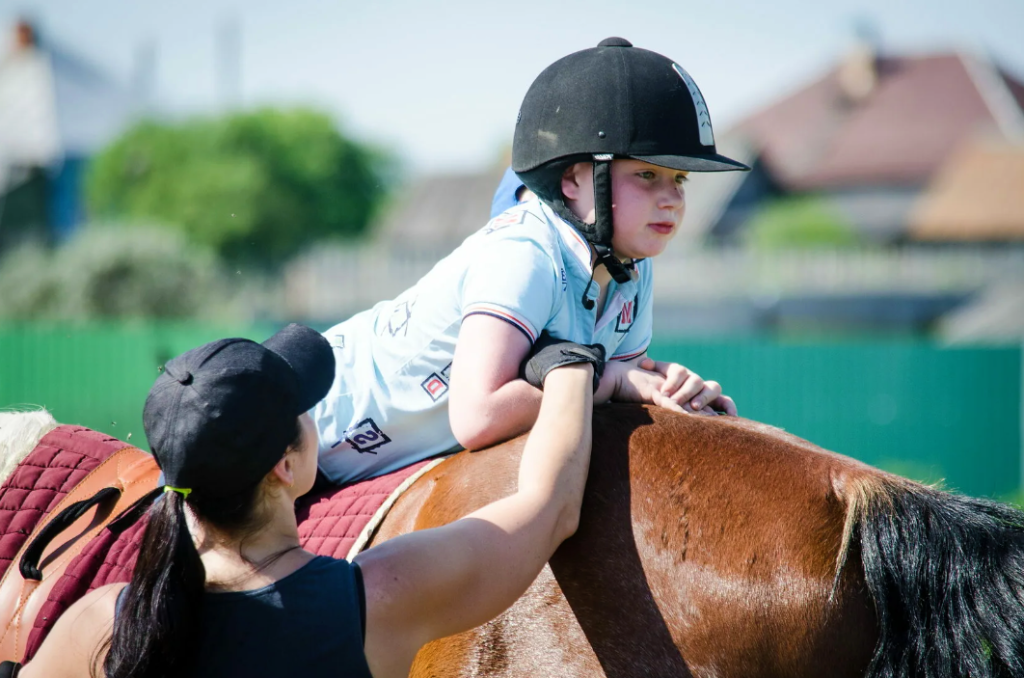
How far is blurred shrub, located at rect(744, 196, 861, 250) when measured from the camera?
35875mm

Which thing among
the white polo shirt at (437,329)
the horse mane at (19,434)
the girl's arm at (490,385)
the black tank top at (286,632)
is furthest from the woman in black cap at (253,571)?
the horse mane at (19,434)

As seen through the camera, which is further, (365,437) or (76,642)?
(365,437)

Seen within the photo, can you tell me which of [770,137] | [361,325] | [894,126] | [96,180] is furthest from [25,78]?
[361,325]

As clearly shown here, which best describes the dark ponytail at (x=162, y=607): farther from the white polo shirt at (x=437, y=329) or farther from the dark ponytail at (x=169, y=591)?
the white polo shirt at (x=437, y=329)

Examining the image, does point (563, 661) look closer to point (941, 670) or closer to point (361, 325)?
point (941, 670)

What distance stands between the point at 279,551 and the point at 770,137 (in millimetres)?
52805

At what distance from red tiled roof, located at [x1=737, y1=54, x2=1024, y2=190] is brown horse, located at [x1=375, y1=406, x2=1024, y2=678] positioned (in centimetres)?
4650

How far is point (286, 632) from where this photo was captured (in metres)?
1.64

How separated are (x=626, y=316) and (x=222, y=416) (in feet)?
4.11

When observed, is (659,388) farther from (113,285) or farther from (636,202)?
(113,285)

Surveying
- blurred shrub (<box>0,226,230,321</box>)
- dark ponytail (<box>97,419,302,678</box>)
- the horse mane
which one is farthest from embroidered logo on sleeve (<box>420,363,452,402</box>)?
blurred shrub (<box>0,226,230,321</box>)

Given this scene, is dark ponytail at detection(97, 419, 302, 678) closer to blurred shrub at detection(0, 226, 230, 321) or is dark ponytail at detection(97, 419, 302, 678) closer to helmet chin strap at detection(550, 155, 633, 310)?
helmet chin strap at detection(550, 155, 633, 310)

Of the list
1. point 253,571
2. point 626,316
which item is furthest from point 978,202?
point 253,571

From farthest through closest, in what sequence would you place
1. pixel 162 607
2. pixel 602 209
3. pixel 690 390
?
pixel 602 209 < pixel 690 390 < pixel 162 607
